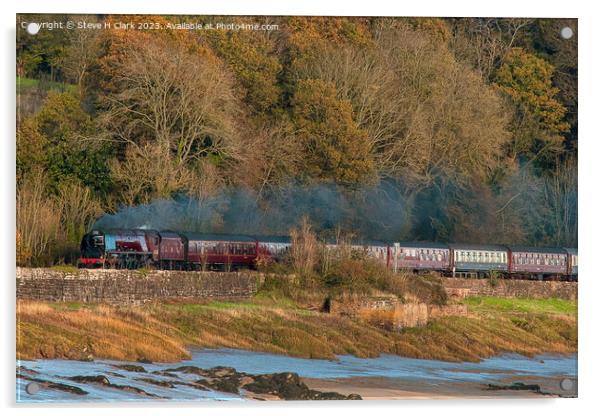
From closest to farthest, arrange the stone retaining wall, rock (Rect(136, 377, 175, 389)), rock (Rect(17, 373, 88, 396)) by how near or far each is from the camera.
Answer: rock (Rect(17, 373, 88, 396)), rock (Rect(136, 377, 175, 389)), the stone retaining wall

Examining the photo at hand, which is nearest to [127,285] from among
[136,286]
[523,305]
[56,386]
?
[136,286]

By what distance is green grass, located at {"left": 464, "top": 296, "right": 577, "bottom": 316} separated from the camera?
30.4 metres

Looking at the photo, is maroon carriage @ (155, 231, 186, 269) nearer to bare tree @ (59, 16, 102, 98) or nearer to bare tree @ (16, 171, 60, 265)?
bare tree @ (16, 171, 60, 265)

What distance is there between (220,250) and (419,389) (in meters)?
6.56

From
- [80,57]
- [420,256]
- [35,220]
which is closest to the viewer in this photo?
[35,220]

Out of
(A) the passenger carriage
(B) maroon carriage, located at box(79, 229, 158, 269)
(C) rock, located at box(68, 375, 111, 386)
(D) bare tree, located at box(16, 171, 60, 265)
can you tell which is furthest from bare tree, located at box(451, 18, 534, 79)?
(C) rock, located at box(68, 375, 111, 386)

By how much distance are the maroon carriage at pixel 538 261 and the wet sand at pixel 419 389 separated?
5144mm

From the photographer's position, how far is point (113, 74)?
29.7 m

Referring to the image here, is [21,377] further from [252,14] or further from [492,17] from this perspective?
[492,17]

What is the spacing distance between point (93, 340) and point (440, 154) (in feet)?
34.3

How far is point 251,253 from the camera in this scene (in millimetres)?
30531

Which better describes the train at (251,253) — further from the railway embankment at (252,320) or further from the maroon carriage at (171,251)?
the railway embankment at (252,320)

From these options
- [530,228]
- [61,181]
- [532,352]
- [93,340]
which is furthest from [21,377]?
[530,228]

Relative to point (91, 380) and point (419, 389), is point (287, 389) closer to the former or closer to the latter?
point (419, 389)
